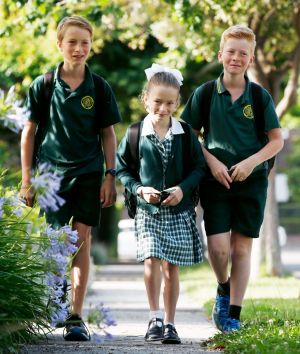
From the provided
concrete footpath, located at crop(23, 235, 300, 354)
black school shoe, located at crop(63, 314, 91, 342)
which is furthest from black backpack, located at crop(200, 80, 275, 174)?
black school shoe, located at crop(63, 314, 91, 342)

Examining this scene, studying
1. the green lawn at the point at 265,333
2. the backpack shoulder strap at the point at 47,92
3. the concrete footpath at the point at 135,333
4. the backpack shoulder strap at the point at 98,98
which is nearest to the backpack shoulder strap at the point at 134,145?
the backpack shoulder strap at the point at 98,98

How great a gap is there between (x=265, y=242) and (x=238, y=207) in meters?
11.2

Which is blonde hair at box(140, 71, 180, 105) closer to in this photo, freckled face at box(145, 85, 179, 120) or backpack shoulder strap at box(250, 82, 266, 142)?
freckled face at box(145, 85, 179, 120)

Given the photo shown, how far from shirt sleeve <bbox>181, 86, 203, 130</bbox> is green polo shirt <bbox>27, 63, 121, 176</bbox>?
0.44 metres

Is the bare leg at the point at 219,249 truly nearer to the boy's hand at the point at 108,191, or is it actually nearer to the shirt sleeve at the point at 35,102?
the boy's hand at the point at 108,191

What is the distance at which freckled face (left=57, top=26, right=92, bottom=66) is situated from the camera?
709 cm

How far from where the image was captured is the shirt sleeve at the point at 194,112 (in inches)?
285

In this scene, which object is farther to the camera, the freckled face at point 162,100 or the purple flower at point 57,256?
the freckled face at point 162,100

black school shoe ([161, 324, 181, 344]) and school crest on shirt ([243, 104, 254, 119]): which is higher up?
school crest on shirt ([243, 104, 254, 119])

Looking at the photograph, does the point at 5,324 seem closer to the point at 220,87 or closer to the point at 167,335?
the point at 167,335

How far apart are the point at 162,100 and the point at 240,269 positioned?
3.93 feet

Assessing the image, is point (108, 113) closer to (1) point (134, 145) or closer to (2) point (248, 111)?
(1) point (134, 145)

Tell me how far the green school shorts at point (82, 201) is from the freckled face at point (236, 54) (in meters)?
1.07

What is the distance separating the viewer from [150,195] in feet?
22.3
